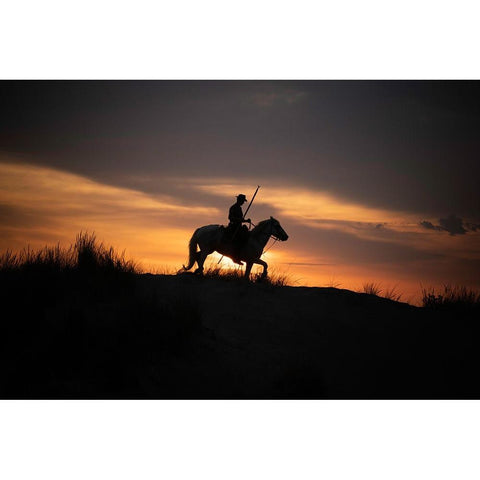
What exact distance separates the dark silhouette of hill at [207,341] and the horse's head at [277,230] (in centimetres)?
251

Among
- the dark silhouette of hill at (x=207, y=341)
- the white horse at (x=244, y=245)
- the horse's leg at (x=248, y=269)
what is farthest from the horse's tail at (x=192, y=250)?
the dark silhouette of hill at (x=207, y=341)

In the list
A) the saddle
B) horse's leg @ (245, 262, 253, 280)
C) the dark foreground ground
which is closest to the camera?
the dark foreground ground

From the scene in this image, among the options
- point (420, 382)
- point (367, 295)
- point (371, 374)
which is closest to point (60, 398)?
point (371, 374)

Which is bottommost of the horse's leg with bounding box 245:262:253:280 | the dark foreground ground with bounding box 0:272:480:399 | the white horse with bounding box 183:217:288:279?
the dark foreground ground with bounding box 0:272:480:399

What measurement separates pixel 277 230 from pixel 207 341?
217 inches

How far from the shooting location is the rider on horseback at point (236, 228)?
41.9 feet

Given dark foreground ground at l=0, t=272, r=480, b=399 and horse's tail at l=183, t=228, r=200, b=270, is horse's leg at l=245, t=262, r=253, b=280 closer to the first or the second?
horse's tail at l=183, t=228, r=200, b=270

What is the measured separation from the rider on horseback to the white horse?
11 centimetres

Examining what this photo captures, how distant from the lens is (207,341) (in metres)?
8.23

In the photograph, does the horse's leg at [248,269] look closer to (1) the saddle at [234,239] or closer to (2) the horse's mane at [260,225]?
(1) the saddle at [234,239]

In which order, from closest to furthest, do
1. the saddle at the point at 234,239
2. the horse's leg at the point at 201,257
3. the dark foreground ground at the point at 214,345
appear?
the dark foreground ground at the point at 214,345 → the horse's leg at the point at 201,257 → the saddle at the point at 234,239

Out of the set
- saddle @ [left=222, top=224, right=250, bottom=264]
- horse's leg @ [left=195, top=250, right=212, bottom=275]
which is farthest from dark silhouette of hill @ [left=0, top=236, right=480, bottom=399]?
saddle @ [left=222, top=224, right=250, bottom=264]

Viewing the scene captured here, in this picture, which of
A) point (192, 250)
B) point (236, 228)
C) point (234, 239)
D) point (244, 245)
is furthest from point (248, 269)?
point (192, 250)

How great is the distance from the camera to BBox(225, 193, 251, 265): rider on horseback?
12781 millimetres
